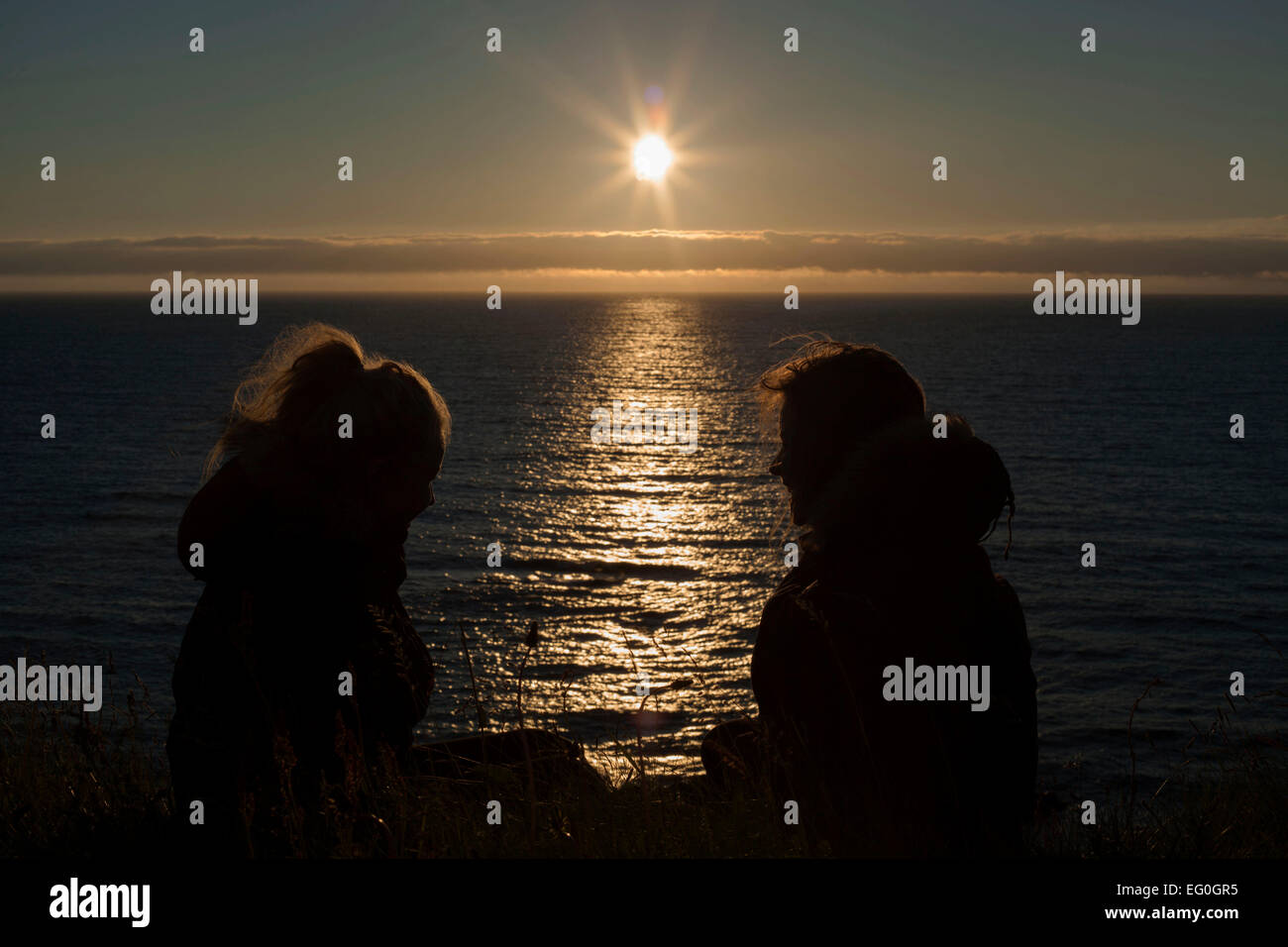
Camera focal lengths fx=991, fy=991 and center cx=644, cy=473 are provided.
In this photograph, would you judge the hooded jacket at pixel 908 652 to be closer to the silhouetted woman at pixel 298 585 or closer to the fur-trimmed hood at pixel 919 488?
the fur-trimmed hood at pixel 919 488

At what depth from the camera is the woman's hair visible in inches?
131

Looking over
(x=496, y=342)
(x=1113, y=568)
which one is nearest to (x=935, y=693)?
(x=1113, y=568)

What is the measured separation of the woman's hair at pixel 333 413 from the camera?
3328 mm

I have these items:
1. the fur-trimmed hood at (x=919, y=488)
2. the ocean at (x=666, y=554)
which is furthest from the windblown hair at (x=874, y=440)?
the ocean at (x=666, y=554)

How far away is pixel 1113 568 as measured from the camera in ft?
125

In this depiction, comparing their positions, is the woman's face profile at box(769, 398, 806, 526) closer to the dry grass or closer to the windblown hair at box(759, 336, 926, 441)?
the windblown hair at box(759, 336, 926, 441)

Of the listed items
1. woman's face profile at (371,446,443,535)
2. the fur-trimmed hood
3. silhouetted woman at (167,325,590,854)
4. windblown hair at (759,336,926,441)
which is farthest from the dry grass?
windblown hair at (759,336,926,441)

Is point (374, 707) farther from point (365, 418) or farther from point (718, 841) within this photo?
point (718, 841)

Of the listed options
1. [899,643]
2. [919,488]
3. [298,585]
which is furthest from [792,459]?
[298,585]

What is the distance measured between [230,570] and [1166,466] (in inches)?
2450

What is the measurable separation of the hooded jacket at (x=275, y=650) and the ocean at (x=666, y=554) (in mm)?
830

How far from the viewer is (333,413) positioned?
3326 mm

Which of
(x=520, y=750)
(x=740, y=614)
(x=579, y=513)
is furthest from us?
(x=579, y=513)

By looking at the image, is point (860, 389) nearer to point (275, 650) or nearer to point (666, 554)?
point (275, 650)
